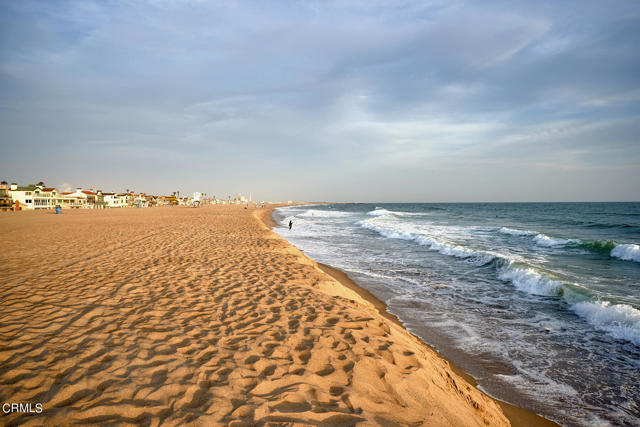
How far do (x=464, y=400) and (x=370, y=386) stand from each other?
134 centimetres

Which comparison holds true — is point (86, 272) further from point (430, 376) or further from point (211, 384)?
point (430, 376)

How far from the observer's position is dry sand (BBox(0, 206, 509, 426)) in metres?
2.84

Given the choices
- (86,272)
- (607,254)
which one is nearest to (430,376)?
(86,272)

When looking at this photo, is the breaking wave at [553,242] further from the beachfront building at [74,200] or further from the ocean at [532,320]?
the beachfront building at [74,200]

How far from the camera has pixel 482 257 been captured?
13.4 m

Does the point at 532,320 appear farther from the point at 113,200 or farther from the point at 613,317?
the point at 113,200

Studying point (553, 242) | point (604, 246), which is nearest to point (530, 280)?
point (604, 246)

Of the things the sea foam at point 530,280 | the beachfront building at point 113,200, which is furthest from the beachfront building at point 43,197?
the sea foam at point 530,280

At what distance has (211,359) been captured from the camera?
371cm

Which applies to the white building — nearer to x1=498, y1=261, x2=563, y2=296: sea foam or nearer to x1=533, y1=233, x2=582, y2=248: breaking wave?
x1=498, y1=261, x2=563, y2=296: sea foam

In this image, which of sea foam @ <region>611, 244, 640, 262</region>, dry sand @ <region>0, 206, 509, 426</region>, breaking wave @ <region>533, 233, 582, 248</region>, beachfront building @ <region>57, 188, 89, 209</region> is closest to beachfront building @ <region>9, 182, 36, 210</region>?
beachfront building @ <region>57, 188, 89, 209</region>

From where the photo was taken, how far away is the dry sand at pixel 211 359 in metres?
2.84

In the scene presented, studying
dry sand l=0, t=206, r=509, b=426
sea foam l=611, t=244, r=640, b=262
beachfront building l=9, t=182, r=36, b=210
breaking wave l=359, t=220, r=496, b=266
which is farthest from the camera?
beachfront building l=9, t=182, r=36, b=210

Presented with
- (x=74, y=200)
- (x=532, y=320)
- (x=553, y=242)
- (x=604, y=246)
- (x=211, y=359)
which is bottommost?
(x=532, y=320)
